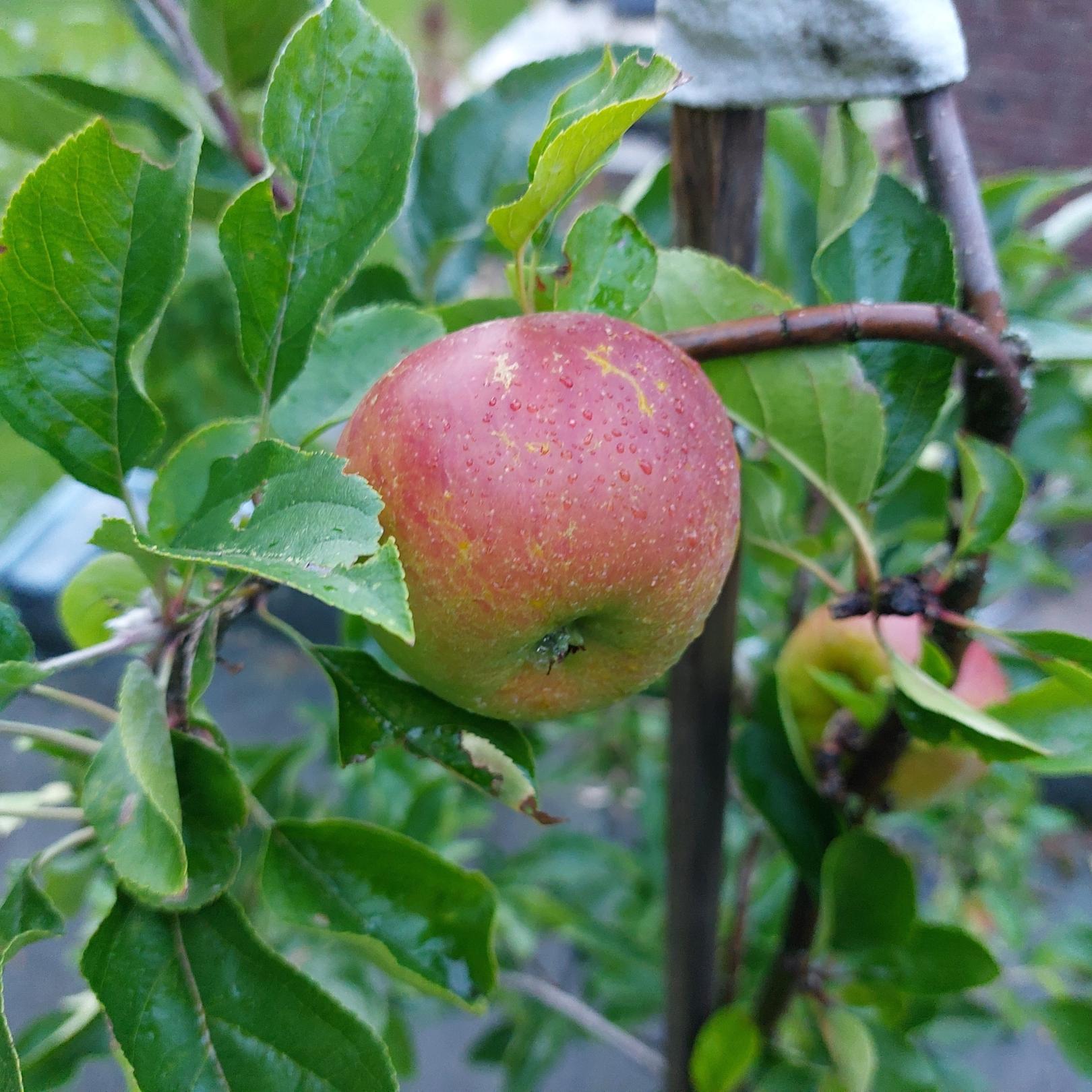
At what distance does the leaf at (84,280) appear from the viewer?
1.05ft

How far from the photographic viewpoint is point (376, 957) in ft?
1.39

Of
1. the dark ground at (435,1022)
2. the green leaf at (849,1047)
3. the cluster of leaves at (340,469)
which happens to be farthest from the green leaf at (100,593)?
the dark ground at (435,1022)

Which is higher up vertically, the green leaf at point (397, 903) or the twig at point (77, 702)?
the twig at point (77, 702)

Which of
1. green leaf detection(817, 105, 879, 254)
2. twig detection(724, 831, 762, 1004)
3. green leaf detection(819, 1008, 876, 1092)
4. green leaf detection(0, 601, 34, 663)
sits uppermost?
green leaf detection(817, 105, 879, 254)

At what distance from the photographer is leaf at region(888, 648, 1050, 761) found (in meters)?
0.38

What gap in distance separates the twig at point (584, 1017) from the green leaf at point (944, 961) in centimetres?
28

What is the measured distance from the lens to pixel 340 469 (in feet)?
0.94

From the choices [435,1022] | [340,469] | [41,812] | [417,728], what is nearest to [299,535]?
[340,469]

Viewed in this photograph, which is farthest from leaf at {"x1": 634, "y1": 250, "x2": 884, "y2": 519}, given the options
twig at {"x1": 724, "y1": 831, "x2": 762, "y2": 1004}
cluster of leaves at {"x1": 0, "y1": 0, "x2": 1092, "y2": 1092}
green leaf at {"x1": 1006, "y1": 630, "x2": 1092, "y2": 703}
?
twig at {"x1": 724, "y1": 831, "x2": 762, "y2": 1004}

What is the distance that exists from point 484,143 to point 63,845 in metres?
0.49

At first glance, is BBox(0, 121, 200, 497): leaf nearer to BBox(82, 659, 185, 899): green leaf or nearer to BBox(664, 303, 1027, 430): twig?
BBox(82, 659, 185, 899): green leaf

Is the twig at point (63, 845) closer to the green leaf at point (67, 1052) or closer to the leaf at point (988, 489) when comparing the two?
the green leaf at point (67, 1052)

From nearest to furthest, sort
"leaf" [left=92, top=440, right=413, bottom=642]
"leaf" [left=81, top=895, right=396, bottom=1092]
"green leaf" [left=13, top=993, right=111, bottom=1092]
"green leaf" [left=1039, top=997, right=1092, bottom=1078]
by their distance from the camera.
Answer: "leaf" [left=92, top=440, right=413, bottom=642]
"leaf" [left=81, top=895, right=396, bottom=1092]
"green leaf" [left=13, top=993, right=111, bottom=1092]
"green leaf" [left=1039, top=997, right=1092, bottom=1078]

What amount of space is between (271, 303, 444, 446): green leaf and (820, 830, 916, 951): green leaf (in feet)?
1.23
